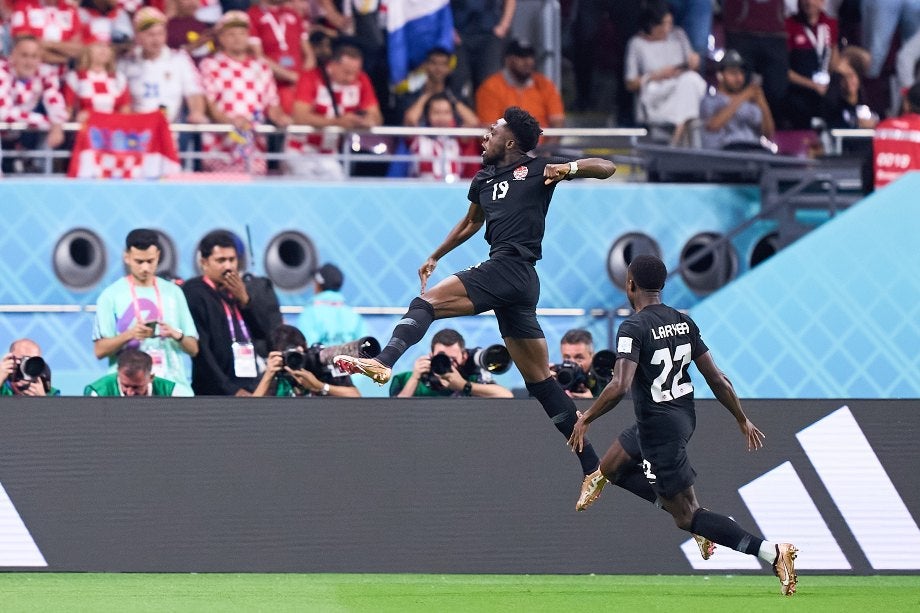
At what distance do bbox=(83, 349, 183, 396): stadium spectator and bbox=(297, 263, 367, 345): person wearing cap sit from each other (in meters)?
2.14

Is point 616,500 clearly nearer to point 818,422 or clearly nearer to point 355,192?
point 818,422

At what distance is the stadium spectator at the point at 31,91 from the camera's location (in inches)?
638

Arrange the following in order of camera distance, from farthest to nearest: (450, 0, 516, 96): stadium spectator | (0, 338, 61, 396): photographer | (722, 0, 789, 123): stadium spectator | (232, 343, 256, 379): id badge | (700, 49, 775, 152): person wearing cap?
(722, 0, 789, 123): stadium spectator, (450, 0, 516, 96): stadium spectator, (700, 49, 775, 152): person wearing cap, (232, 343, 256, 379): id badge, (0, 338, 61, 396): photographer

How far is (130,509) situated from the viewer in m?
12.3

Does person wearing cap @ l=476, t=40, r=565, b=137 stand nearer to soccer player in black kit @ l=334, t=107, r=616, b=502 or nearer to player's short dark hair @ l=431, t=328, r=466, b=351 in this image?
player's short dark hair @ l=431, t=328, r=466, b=351

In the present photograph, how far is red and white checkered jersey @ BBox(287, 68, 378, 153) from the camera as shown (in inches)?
669

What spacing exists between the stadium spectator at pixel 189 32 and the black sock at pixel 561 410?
Answer: 683 centimetres

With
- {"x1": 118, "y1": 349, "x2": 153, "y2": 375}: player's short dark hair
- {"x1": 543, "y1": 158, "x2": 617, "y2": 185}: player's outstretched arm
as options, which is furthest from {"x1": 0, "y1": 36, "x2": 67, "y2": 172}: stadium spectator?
{"x1": 543, "y1": 158, "x2": 617, "y2": 185}: player's outstretched arm

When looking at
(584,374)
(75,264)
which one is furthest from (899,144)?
(75,264)

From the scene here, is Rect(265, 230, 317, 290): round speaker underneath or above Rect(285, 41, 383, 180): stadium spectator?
underneath

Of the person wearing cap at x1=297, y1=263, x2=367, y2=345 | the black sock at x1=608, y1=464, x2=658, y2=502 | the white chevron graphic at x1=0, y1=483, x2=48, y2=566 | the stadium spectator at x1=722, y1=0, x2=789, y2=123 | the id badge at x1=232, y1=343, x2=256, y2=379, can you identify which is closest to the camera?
the black sock at x1=608, y1=464, x2=658, y2=502

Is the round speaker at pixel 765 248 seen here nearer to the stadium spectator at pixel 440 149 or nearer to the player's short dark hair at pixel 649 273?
the stadium spectator at pixel 440 149

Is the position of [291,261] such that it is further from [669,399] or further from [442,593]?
[669,399]

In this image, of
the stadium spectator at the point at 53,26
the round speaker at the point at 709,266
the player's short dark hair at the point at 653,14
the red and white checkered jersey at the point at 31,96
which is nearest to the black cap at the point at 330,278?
the red and white checkered jersey at the point at 31,96
